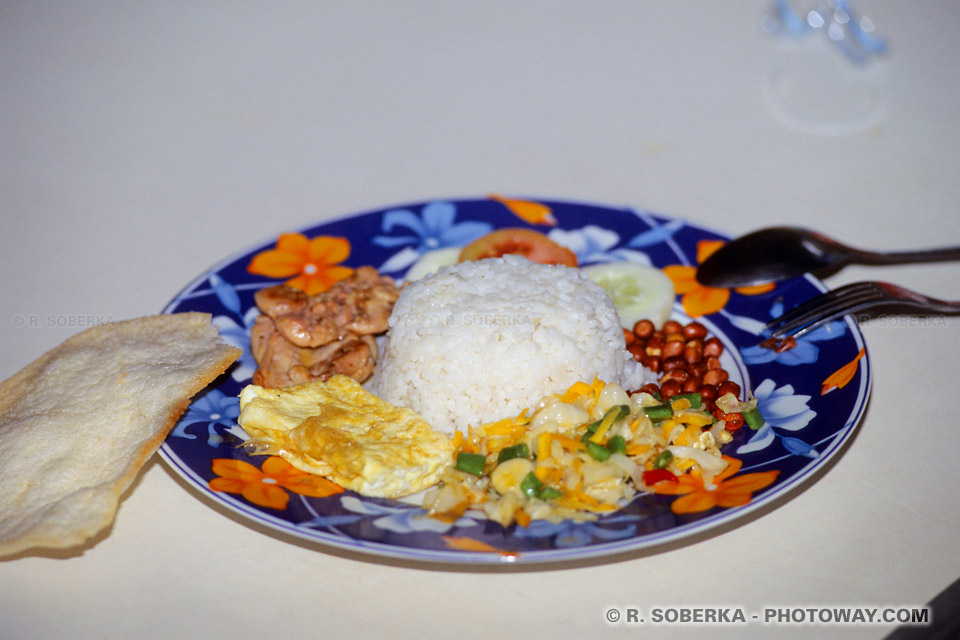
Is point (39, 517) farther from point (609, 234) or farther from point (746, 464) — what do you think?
point (609, 234)

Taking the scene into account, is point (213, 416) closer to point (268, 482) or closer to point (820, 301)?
point (268, 482)

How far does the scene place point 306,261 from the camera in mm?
4152

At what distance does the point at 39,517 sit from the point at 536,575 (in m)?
1.53

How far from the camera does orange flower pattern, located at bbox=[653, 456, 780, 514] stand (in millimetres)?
2705

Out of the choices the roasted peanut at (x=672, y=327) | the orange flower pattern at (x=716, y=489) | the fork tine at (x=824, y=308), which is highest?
the fork tine at (x=824, y=308)

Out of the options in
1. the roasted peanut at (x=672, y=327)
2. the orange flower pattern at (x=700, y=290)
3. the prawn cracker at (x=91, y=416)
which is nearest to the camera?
the prawn cracker at (x=91, y=416)

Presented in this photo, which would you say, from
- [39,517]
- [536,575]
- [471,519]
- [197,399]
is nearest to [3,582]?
[39,517]

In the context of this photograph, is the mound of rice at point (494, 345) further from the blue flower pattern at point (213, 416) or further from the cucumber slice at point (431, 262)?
the blue flower pattern at point (213, 416)

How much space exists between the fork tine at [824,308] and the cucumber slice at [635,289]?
0.49 metres

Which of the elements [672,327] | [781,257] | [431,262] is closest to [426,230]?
[431,262]

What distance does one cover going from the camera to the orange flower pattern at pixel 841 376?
3.22m

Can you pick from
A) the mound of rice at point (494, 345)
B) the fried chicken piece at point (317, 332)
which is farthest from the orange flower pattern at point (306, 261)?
the mound of rice at point (494, 345)

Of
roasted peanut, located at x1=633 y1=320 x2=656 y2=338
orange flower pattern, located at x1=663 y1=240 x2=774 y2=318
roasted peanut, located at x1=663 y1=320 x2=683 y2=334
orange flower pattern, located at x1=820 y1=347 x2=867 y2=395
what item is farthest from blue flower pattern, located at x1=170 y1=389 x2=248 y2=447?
orange flower pattern, located at x1=820 y1=347 x2=867 y2=395

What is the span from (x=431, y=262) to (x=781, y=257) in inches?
62.7
